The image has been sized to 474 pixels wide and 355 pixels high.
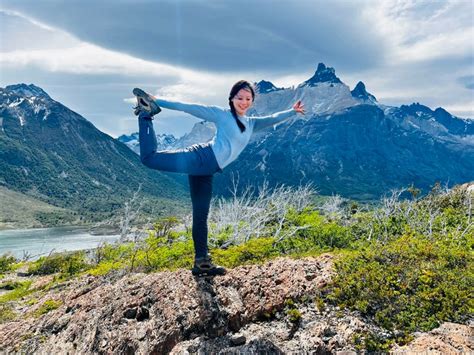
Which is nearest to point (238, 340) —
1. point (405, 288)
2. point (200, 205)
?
point (200, 205)

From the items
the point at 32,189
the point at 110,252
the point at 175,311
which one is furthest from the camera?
the point at 32,189

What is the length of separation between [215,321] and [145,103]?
277 cm

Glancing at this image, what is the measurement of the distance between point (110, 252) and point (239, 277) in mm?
9419

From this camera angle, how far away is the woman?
4.92 metres

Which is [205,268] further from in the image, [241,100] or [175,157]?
[241,100]

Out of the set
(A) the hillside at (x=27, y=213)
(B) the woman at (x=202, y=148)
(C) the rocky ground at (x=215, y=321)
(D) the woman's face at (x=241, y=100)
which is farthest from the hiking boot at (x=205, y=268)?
(A) the hillside at (x=27, y=213)

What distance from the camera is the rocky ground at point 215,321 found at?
420 centimetres

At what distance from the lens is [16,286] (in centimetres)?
1204

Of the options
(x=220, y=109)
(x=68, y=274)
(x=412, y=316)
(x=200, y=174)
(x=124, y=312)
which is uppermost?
(x=220, y=109)

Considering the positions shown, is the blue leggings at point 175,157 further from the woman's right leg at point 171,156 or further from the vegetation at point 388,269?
the vegetation at point 388,269

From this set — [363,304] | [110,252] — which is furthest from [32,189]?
[363,304]

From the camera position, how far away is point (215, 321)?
469 centimetres

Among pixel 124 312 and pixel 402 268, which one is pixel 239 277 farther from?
pixel 402 268

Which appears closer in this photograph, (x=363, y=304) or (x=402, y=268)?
(x=363, y=304)
